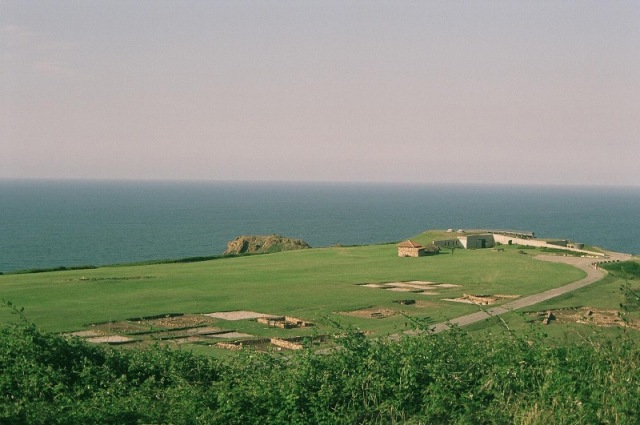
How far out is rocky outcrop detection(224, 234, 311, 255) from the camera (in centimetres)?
8788

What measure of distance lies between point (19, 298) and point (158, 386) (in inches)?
1067

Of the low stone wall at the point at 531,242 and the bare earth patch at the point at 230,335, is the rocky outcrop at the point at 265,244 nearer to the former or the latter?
the low stone wall at the point at 531,242

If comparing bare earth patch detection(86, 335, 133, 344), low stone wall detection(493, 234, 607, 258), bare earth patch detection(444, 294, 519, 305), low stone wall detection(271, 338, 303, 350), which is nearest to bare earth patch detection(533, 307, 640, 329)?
bare earth patch detection(444, 294, 519, 305)

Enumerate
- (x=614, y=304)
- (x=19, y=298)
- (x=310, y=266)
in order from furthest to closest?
(x=310, y=266)
(x=614, y=304)
(x=19, y=298)

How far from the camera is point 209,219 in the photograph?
198m

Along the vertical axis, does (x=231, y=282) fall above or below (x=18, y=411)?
below

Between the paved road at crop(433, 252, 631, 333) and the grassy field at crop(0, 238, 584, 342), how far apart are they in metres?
0.97

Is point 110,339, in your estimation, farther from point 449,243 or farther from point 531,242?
point 531,242

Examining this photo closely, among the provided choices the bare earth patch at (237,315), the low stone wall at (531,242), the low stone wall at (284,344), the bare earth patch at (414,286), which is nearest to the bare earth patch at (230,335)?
the low stone wall at (284,344)

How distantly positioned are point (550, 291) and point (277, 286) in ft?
59.1

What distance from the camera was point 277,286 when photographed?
161ft

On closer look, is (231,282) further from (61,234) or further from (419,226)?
(419,226)

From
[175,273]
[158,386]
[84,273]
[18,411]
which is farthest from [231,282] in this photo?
[18,411]

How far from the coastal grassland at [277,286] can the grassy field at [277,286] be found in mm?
60
